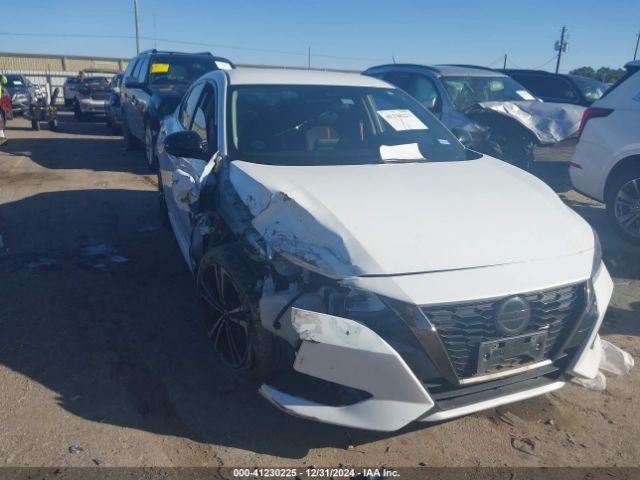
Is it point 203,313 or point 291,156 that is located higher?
point 291,156

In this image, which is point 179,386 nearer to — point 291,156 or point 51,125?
point 291,156

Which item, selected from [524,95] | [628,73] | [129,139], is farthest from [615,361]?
[129,139]

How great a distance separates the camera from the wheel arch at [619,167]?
600 cm

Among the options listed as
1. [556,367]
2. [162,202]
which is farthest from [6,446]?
[162,202]

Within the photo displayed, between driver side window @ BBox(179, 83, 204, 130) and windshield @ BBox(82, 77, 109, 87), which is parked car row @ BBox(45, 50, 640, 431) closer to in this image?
driver side window @ BBox(179, 83, 204, 130)

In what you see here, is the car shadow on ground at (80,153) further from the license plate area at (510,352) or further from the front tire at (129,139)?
the license plate area at (510,352)

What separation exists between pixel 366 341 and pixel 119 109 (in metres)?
12.3

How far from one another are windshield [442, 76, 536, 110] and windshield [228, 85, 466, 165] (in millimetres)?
4002

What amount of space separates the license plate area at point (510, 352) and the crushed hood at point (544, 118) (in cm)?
577

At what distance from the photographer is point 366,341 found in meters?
2.50

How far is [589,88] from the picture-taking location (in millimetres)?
11633

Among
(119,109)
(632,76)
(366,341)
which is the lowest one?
(119,109)

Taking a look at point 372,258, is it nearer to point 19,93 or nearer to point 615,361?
point 615,361

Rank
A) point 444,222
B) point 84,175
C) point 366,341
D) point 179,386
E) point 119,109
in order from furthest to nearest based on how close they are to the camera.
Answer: point 119,109, point 84,175, point 179,386, point 444,222, point 366,341
